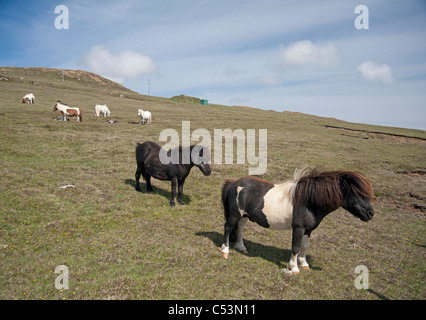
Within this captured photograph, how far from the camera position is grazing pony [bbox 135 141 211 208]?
10625 millimetres

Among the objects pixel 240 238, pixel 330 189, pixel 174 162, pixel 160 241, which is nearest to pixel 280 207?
pixel 330 189

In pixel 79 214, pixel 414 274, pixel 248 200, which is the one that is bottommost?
pixel 414 274

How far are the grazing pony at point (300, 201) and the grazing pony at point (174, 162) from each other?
3460 millimetres

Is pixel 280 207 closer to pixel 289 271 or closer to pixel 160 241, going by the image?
pixel 289 271

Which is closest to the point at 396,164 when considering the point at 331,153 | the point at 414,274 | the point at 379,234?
the point at 331,153

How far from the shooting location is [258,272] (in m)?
6.82

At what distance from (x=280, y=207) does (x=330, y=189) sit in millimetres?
1300

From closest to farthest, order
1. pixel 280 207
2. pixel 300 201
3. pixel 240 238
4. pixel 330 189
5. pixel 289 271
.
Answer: pixel 330 189 < pixel 300 201 < pixel 280 207 < pixel 289 271 < pixel 240 238

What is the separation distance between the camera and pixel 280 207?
21.9 feet

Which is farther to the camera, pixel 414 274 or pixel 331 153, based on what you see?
pixel 331 153

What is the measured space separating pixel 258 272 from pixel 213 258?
1335 millimetres

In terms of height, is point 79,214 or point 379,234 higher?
point 79,214

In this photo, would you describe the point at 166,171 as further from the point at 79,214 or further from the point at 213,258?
the point at 213,258
